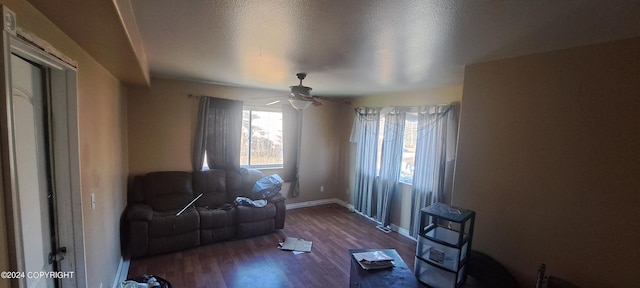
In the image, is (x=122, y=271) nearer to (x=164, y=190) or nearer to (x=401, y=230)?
(x=164, y=190)

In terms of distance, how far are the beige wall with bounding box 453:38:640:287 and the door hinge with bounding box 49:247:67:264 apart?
2763 mm

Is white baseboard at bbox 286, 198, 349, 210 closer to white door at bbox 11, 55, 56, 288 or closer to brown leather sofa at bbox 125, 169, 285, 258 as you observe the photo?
brown leather sofa at bbox 125, 169, 285, 258

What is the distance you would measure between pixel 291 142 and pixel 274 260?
226cm

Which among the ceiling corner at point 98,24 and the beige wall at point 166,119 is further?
the beige wall at point 166,119

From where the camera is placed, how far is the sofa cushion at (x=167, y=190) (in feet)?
11.3

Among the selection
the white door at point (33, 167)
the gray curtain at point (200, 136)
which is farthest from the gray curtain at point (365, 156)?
the white door at point (33, 167)

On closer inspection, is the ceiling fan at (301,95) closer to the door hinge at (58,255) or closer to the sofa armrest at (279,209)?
the sofa armrest at (279,209)

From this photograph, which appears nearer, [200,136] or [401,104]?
[200,136]

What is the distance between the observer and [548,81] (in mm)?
1661

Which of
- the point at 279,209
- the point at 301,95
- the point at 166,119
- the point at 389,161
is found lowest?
the point at 279,209

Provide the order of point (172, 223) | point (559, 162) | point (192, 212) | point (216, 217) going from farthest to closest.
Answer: point (216, 217), point (192, 212), point (172, 223), point (559, 162)

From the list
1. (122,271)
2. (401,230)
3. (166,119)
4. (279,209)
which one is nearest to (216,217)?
(279,209)

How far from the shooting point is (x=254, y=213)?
145 inches

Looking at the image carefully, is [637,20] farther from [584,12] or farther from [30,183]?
[30,183]
